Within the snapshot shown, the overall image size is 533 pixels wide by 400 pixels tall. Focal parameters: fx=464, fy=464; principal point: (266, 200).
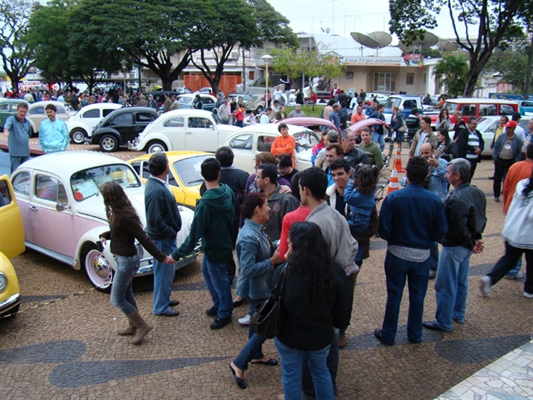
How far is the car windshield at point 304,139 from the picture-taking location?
11284mm

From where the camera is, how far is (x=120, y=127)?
58.9 ft

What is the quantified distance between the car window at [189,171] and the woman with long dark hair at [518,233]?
16.6ft

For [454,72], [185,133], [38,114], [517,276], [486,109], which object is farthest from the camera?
[454,72]

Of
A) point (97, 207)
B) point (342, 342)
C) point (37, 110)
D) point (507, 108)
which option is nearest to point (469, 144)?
point (342, 342)

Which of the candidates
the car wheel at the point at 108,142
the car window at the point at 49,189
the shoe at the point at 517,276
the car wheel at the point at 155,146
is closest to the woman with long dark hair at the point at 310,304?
the shoe at the point at 517,276

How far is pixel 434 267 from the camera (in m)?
6.30

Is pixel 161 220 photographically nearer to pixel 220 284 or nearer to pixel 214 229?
pixel 214 229

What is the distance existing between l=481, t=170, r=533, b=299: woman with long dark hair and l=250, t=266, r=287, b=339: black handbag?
11.6 ft

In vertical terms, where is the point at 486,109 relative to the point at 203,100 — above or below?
below

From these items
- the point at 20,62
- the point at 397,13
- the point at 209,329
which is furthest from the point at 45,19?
the point at 209,329

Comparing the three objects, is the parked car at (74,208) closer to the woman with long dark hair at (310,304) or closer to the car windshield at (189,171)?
the car windshield at (189,171)

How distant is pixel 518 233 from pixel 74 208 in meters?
5.64

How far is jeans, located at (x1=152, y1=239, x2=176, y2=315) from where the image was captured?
5.18 meters

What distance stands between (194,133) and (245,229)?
1230 centimetres
